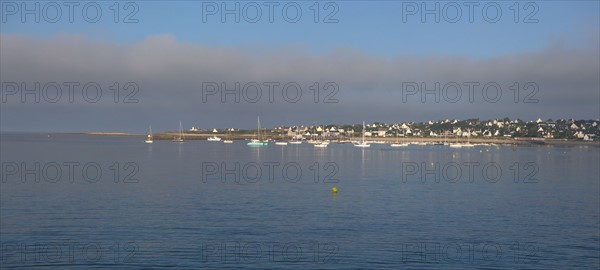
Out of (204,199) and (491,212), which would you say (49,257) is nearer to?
(204,199)

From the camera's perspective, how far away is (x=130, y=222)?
3734 centimetres

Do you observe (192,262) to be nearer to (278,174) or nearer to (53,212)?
(53,212)

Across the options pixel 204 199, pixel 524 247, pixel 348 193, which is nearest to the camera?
pixel 524 247

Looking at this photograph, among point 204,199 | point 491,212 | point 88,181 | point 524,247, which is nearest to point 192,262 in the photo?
point 524,247

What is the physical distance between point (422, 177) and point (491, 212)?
102ft

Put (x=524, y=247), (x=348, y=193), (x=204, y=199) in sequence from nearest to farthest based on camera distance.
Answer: (x=524, y=247) → (x=204, y=199) → (x=348, y=193)

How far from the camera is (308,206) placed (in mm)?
45844

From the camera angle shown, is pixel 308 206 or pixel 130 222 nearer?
pixel 130 222

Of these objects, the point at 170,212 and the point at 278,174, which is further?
the point at 278,174

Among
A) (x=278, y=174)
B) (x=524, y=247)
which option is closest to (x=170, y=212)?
(x=524, y=247)

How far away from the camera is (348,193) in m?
55.2

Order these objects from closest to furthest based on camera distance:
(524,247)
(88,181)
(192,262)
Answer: (192,262)
(524,247)
(88,181)

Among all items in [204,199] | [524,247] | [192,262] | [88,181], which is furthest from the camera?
[88,181]

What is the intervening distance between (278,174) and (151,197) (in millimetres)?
29237
